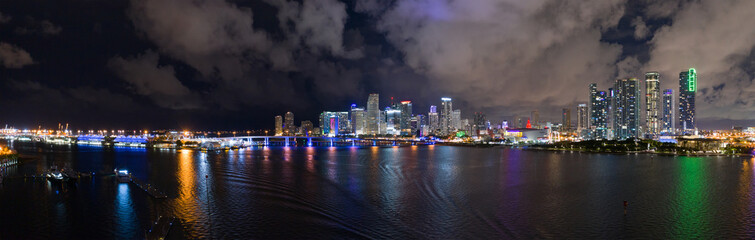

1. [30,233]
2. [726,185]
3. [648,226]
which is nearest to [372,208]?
[648,226]

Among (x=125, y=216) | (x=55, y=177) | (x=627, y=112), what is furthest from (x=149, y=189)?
(x=627, y=112)

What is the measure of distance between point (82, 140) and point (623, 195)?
15823cm

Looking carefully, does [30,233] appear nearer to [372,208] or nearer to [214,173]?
[372,208]

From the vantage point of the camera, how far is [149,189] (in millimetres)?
27812

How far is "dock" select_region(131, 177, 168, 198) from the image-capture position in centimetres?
2562

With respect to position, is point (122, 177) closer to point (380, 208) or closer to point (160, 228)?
point (160, 228)

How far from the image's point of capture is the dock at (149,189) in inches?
1009

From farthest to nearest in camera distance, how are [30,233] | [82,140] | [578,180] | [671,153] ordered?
1. [82,140]
2. [671,153]
3. [578,180]
4. [30,233]

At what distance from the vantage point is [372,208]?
73.4 ft

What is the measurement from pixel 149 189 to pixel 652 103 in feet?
693

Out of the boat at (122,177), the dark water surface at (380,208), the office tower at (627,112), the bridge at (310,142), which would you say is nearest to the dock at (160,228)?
the dark water surface at (380,208)

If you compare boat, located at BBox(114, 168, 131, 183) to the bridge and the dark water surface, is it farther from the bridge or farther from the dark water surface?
the bridge

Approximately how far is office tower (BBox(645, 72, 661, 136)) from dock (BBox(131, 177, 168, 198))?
202 metres

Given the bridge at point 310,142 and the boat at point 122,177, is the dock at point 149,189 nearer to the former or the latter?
the boat at point 122,177
